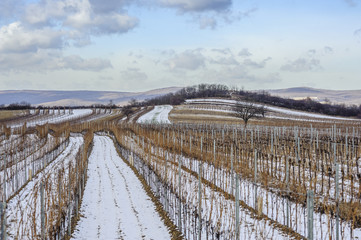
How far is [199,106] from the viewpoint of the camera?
92812 millimetres

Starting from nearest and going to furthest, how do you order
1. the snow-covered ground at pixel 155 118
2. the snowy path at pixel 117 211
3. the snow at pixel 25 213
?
the snow at pixel 25 213 < the snowy path at pixel 117 211 < the snow-covered ground at pixel 155 118

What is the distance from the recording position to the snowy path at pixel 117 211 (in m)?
9.91

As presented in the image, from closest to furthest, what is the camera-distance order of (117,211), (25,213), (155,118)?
(25,213) → (117,211) → (155,118)

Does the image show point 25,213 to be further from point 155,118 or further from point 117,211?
point 155,118

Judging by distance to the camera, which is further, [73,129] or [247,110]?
[73,129]

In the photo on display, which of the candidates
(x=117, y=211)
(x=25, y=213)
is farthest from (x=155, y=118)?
(x=25, y=213)

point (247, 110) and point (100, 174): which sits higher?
point (247, 110)

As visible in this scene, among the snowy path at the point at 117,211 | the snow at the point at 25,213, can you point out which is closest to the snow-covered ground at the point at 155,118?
the snowy path at the point at 117,211

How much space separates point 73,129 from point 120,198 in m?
43.6

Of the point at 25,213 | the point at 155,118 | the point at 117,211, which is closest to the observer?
the point at 25,213

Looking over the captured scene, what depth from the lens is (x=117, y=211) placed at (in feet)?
39.2

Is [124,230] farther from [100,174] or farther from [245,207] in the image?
[100,174]

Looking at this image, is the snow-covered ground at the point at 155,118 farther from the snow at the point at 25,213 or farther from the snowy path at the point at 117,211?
the snow at the point at 25,213

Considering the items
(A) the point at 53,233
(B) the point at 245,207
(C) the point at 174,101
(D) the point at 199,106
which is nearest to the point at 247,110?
(B) the point at 245,207
